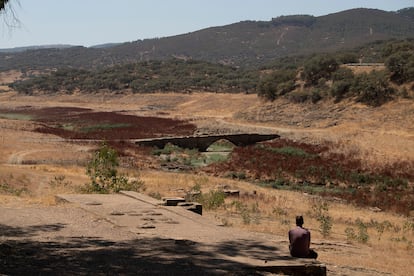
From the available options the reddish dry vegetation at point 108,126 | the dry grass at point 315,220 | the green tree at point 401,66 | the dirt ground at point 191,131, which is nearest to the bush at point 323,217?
the dry grass at point 315,220

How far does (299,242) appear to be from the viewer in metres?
11.6

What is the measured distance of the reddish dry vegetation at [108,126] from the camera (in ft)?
185

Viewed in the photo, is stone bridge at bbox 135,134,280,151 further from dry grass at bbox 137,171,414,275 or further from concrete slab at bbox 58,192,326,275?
concrete slab at bbox 58,192,326,275

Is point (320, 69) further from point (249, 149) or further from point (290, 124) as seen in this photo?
point (249, 149)

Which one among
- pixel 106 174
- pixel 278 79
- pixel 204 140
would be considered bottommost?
pixel 204 140

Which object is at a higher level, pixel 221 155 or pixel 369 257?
pixel 369 257

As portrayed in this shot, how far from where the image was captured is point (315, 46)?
181 m

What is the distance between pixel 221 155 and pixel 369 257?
34.8 meters

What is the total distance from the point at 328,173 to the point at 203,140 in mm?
17595

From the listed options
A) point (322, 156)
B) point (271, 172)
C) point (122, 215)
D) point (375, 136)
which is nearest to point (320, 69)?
point (375, 136)

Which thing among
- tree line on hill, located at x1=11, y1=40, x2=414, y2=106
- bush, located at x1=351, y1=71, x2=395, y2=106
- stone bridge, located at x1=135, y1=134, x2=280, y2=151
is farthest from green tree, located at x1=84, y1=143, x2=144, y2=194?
tree line on hill, located at x1=11, y1=40, x2=414, y2=106

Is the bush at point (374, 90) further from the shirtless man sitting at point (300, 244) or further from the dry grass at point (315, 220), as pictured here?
the shirtless man sitting at point (300, 244)

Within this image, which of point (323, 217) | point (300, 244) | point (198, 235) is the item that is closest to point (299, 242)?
point (300, 244)

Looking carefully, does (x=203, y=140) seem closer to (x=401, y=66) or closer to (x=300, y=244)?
(x=401, y=66)
